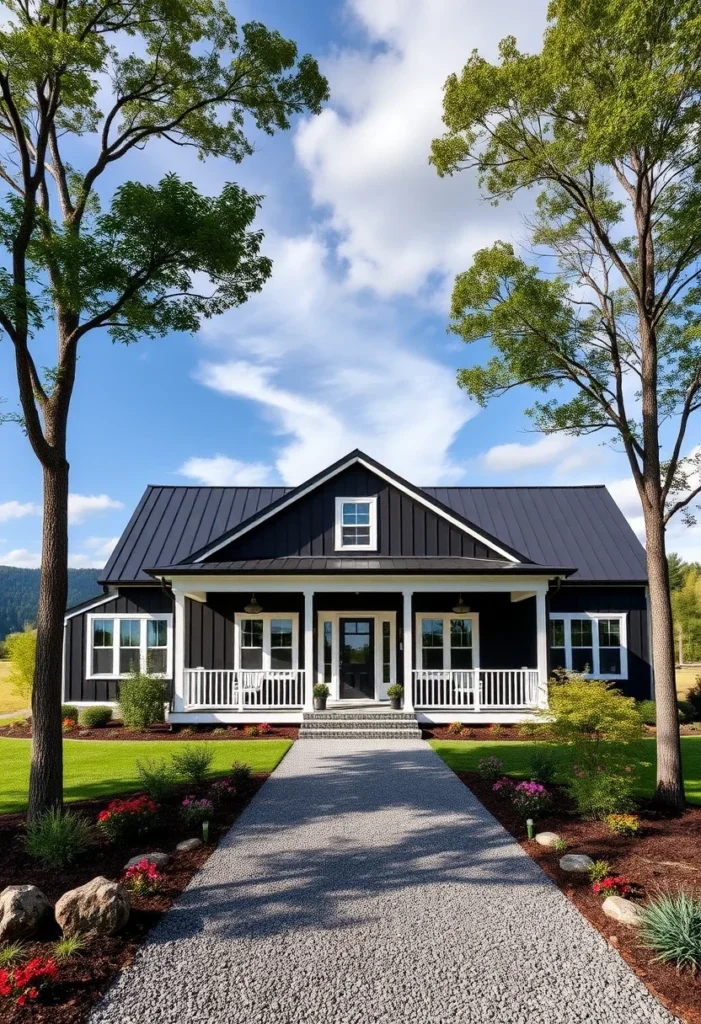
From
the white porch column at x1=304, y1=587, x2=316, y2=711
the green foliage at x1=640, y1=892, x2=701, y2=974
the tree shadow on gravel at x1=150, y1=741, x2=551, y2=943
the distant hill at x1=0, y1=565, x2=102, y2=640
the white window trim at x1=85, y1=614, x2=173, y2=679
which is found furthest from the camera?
the distant hill at x1=0, y1=565, x2=102, y2=640

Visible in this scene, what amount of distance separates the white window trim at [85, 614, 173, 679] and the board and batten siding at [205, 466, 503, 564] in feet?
11.0

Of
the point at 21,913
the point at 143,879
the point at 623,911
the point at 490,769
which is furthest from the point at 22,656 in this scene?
the point at 623,911

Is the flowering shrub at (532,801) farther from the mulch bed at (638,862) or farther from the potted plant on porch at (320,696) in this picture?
the potted plant on porch at (320,696)

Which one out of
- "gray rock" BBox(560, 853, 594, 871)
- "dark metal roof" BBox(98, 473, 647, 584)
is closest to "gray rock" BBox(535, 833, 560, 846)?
"gray rock" BBox(560, 853, 594, 871)

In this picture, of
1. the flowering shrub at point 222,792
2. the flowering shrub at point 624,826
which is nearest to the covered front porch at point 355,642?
the flowering shrub at point 222,792

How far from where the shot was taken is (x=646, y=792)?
952cm

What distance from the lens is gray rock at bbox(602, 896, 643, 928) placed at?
17.0ft

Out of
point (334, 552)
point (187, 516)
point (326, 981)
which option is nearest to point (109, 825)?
point (326, 981)

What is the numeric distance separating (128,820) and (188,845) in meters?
0.72

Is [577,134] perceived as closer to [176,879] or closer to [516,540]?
[176,879]

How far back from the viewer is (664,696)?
28.3ft

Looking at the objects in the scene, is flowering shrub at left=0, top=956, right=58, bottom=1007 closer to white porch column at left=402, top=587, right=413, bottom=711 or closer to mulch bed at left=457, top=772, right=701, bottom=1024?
mulch bed at left=457, top=772, right=701, bottom=1024

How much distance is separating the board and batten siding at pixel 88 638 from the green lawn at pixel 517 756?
885cm

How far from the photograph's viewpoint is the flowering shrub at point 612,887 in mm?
5688
